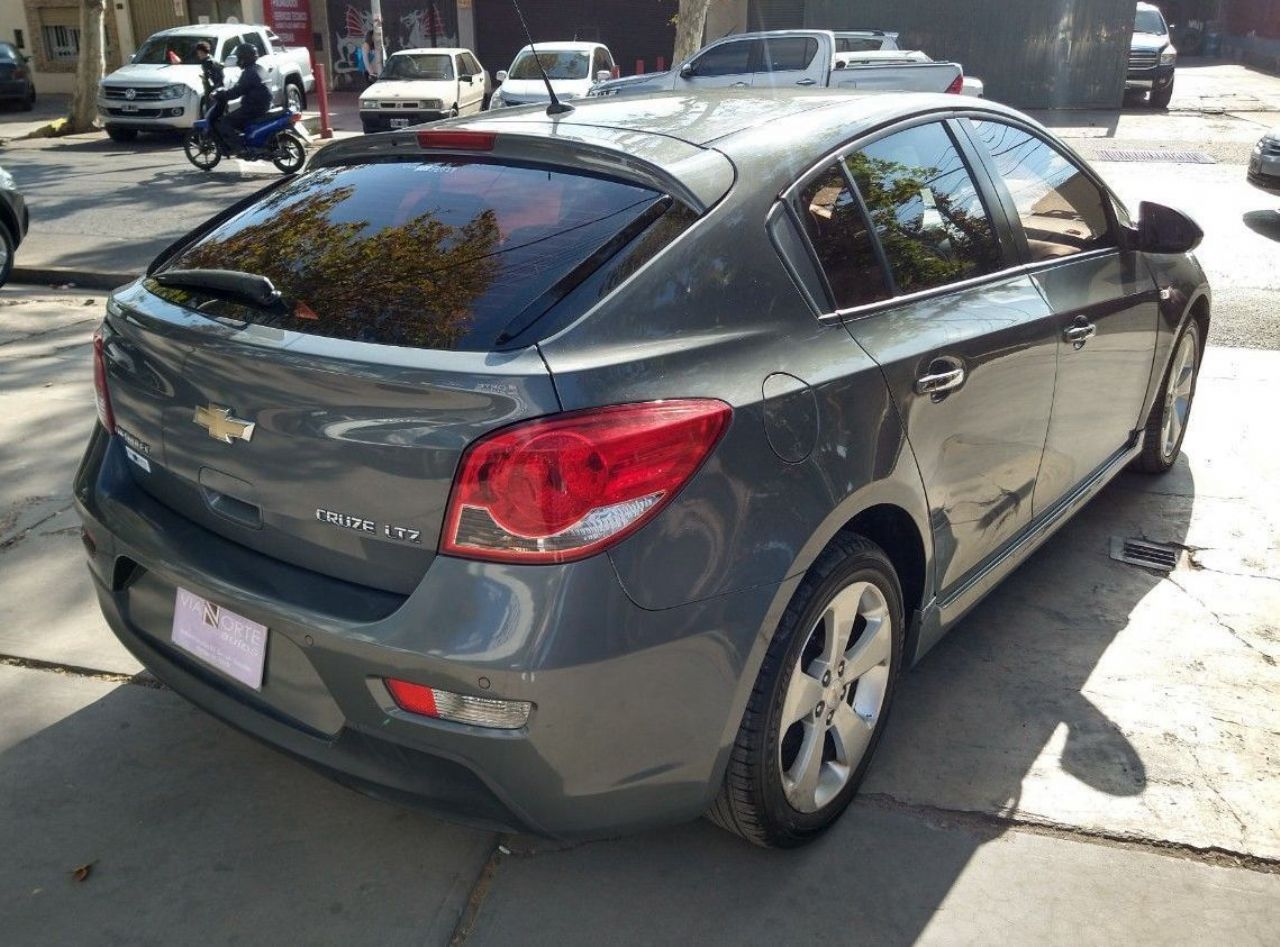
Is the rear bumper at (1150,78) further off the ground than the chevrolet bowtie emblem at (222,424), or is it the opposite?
the chevrolet bowtie emblem at (222,424)

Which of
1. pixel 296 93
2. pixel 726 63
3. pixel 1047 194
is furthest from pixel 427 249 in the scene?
pixel 296 93

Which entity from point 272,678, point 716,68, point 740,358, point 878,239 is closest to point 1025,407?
point 878,239

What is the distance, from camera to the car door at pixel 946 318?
272 cm

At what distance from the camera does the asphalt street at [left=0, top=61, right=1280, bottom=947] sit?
8.15 ft

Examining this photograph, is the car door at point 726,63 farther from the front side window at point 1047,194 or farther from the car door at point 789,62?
the front side window at point 1047,194

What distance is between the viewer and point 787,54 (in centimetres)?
1697

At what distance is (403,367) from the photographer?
2146 millimetres

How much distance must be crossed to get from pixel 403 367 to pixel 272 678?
73 centimetres

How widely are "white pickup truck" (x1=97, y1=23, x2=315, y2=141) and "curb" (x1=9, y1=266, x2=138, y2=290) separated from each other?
8.38m

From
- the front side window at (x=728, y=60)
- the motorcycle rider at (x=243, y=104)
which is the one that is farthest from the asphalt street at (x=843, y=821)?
the front side window at (x=728, y=60)

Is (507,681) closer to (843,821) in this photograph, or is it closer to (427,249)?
(427,249)

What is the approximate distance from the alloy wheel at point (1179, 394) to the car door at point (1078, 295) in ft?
1.63

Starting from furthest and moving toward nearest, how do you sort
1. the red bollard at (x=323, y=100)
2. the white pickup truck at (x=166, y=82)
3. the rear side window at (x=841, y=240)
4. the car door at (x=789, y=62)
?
1. the red bollard at (x=323, y=100)
2. the white pickup truck at (x=166, y=82)
3. the car door at (x=789, y=62)
4. the rear side window at (x=841, y=240)

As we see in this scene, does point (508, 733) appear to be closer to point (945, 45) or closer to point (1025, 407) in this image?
point (1025, 407)
